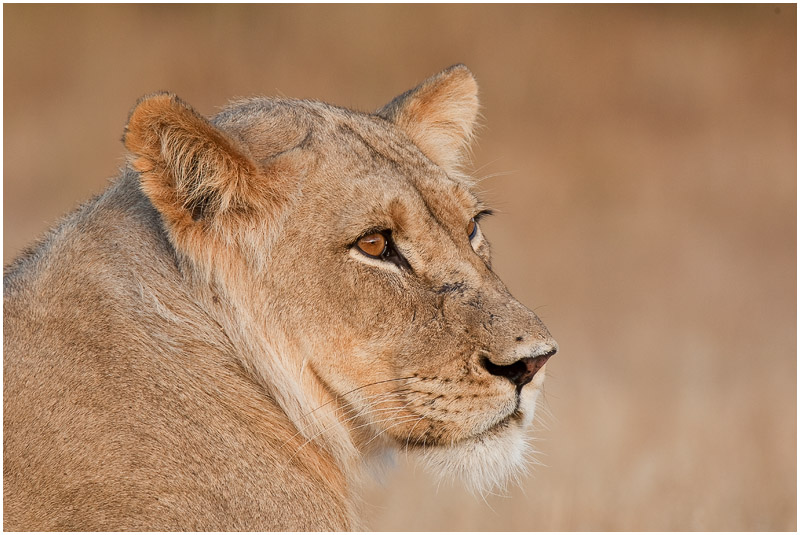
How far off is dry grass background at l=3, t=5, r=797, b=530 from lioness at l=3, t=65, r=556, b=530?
7.77 meters

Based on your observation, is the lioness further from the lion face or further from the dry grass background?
the dry grass background

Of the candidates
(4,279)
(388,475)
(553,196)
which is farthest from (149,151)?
(553,196)

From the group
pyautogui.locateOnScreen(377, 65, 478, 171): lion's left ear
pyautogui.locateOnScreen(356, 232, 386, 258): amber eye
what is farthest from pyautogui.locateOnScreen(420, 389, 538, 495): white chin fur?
pyautogui.locateOnScreen(377, 65, 478, 171): lion's left ear

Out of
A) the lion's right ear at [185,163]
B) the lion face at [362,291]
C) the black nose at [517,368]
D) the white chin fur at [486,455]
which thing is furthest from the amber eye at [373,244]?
the white chin fur at [486,455]

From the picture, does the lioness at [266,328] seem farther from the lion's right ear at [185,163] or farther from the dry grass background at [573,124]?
the dry grass background at [573,124]

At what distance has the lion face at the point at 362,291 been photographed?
3.53m

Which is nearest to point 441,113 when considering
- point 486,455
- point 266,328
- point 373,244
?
point 373,244

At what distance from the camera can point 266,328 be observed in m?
3.60

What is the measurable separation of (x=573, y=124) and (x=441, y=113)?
51.6ft

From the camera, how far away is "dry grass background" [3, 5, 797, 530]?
14.6 meters

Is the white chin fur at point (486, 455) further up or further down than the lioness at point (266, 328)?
further down

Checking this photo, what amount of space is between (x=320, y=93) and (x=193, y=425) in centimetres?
1699

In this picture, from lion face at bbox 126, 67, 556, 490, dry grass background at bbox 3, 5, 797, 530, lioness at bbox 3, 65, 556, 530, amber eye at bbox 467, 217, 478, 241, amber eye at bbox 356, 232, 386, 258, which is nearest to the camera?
lioness at bbox 3, 65, 556, 530

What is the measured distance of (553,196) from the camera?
1856 centimetres
